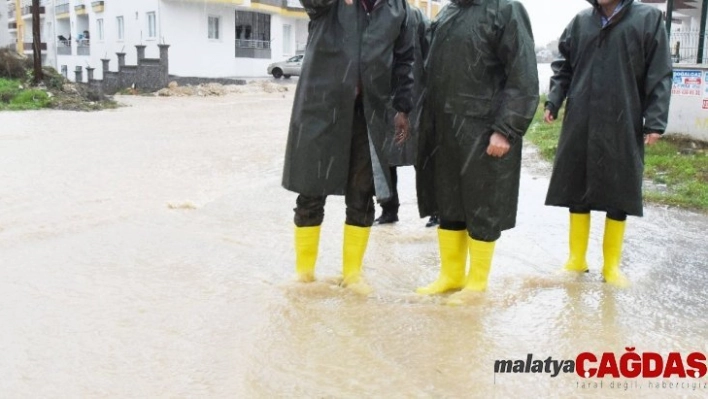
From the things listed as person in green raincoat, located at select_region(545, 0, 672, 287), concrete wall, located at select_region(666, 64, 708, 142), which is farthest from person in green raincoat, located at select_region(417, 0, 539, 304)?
concrete wall, located at select_region(666, 64, 708, 142)

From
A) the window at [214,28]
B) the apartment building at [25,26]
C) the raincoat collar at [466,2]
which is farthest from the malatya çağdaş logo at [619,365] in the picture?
the apartment building at [25,26]

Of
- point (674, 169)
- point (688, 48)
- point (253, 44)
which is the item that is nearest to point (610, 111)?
point (674, 169)

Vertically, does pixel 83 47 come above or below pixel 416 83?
above

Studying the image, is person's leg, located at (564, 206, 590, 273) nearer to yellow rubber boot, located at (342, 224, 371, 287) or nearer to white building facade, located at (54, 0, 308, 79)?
yellow rubber boot, located at (342, 224, 371, 287)

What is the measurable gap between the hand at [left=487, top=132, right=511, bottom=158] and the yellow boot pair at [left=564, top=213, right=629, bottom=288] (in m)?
1.08

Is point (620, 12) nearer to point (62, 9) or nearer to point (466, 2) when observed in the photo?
point (466, 2)

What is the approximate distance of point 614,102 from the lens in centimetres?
421

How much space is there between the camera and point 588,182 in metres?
4.35

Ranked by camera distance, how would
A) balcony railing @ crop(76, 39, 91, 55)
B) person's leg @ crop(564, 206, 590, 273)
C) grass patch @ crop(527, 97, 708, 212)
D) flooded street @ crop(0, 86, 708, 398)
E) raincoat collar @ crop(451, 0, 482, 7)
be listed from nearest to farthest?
flooded street @ crop(0, 86, 708, 398), raincoat collar @ crop(451, 0, 482, 7), person's leg @ crop(564, 206, 590, 273), grass patch @ crop(527, 97, 708, 212), balcony railing @ crop(76, 39, 91, 55)

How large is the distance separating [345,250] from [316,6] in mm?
1404

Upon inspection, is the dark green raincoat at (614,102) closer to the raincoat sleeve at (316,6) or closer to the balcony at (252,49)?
the raincoat sleeve at (316,6)

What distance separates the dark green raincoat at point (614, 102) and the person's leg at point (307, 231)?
1633 mm

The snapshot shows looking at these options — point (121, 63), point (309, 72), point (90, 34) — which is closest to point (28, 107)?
point (121, 63)

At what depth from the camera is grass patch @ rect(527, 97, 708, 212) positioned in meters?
7.15
